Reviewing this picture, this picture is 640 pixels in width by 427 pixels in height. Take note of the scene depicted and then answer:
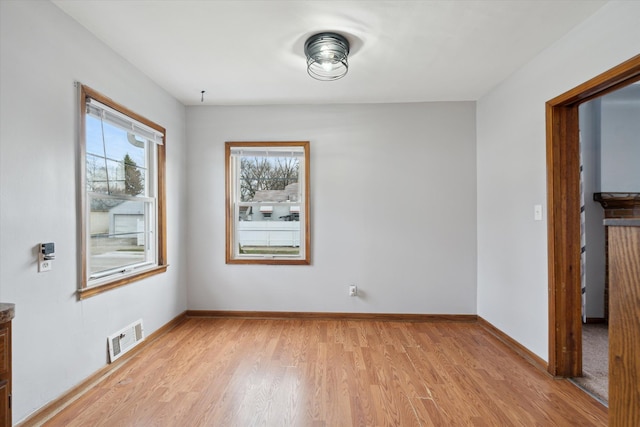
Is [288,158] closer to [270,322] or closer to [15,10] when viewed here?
[270,322]

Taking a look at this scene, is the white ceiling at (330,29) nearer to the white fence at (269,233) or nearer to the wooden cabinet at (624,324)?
the white fence at (269,233)

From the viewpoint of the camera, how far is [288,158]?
380 centimetres

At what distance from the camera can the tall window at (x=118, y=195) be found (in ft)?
7.64

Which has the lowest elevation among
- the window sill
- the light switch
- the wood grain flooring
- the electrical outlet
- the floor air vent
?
the wood grain flooring

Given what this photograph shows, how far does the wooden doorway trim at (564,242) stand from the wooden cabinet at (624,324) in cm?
186

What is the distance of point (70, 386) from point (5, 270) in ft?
3.10

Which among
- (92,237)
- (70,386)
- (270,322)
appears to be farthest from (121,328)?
(270,322)

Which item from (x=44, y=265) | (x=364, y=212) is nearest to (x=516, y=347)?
(x=364, y=212)

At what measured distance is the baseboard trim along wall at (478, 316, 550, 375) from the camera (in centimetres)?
255

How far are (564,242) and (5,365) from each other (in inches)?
126

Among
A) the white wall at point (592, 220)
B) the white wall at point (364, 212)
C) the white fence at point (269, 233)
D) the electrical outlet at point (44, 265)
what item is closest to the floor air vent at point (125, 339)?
the electrical outlet at point (44, 265)

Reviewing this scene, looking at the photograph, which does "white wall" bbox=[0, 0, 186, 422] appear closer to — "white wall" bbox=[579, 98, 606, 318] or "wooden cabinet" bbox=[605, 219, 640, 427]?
"wooden cabinet" bbox=[605, 219, 640, 427]

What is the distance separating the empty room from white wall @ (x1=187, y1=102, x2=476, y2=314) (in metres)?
0.03

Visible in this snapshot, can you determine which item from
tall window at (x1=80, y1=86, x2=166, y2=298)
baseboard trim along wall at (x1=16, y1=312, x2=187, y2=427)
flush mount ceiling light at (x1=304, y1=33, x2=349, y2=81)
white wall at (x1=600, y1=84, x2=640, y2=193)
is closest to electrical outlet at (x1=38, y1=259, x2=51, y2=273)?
tall window at (x1=80, y1=86, x2=166, y2=298)
